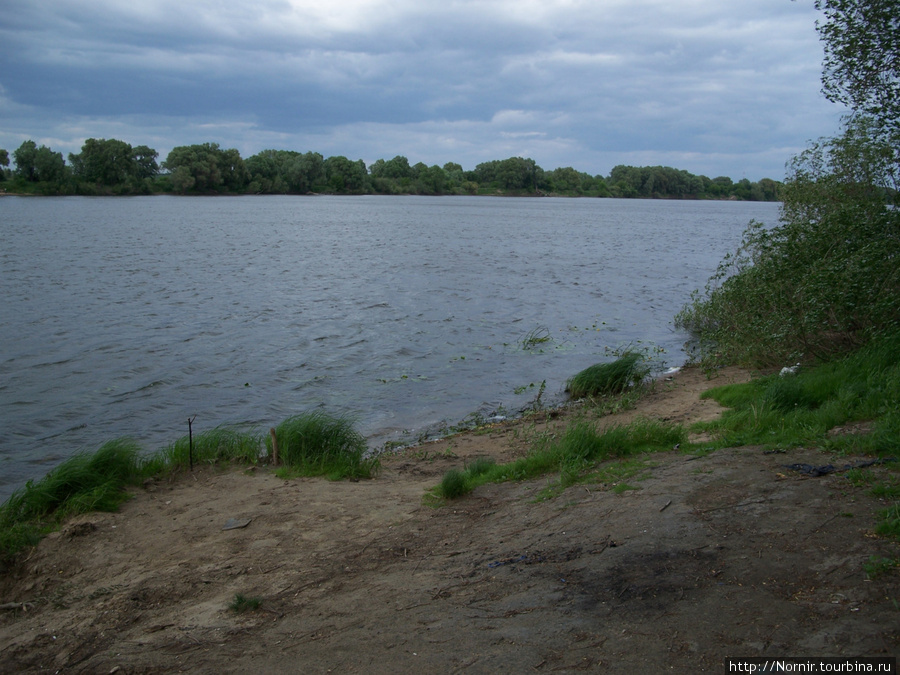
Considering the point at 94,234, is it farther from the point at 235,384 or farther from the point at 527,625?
the point at 527,625

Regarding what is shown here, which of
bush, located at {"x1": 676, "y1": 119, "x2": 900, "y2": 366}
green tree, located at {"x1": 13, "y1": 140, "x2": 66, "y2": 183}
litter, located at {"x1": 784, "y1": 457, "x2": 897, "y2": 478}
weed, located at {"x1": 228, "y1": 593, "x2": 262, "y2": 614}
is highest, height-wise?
green tree, located at {"x1": 13, "y1": 140, "x2": 66, "y2": 183}

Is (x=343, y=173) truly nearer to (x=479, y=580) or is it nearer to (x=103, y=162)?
(x=103, y=162)

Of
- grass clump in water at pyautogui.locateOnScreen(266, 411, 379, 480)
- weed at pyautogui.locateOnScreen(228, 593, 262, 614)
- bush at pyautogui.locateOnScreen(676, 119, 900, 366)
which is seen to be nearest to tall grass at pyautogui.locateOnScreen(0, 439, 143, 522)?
grass clump in water at pyautogui.locateOnScreen(266, 411, 379, 480)

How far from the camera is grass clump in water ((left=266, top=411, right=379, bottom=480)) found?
10148 millimetres

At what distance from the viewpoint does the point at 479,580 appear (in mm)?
5844

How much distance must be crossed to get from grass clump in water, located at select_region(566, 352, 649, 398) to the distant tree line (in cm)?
8242

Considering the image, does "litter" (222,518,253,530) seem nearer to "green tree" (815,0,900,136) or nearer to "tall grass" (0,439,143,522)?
"tall grass" (0,439,143,522)

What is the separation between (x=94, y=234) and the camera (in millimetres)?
49531

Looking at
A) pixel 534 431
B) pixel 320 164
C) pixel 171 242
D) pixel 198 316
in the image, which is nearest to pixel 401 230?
pixel 171 242

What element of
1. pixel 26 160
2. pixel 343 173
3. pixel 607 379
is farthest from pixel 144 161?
pixel 607 379

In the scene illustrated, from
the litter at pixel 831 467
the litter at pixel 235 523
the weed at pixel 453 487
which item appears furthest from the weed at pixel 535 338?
the litter at pixel 831 467

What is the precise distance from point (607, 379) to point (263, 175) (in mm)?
137361

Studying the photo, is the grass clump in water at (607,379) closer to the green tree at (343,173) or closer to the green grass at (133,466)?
the green grass at (133,466)

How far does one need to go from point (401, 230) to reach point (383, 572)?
5889cm
